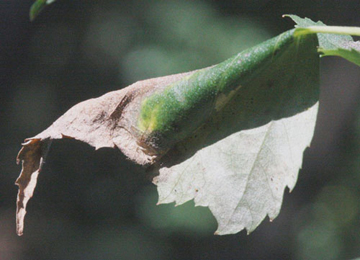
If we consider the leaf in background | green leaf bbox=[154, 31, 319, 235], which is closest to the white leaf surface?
green leaf bbox=[154, 31, 319, 235]

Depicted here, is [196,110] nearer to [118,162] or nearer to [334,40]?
[334,40]

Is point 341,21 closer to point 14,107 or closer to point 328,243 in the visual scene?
point 328,243

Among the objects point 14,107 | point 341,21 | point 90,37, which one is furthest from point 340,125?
point 14,107

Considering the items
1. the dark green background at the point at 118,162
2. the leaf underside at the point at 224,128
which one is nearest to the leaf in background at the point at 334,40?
the leaf underside at the point at 224,128

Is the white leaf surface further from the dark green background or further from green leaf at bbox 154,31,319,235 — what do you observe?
the dark green background

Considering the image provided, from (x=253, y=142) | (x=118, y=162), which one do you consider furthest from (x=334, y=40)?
(x=118, y=162)
